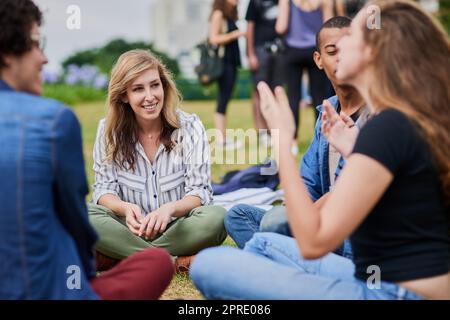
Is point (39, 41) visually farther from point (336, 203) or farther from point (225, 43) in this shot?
point (225, 43)

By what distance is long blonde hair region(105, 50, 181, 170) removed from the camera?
12.6ft

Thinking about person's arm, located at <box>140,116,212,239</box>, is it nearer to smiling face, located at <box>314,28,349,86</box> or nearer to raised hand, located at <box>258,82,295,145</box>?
smiling face, located at <box>314,28,349,86</box>

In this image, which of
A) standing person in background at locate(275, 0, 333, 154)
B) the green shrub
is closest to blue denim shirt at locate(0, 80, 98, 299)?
standing person in background at locate(275, 0, 333, 154)

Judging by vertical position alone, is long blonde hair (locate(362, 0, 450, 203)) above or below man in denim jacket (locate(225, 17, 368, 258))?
above

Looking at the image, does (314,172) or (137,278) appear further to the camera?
(314,172)

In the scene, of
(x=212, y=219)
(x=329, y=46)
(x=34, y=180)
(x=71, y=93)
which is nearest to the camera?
(x=34, y=180)

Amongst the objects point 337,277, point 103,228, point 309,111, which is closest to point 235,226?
point 103,228

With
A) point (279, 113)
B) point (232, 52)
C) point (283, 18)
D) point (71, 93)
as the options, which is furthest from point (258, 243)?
point (71, 93)

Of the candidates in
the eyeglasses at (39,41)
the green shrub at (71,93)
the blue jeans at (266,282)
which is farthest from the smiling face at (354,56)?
the green shrub at (71,93)

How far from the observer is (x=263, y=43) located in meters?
7.98

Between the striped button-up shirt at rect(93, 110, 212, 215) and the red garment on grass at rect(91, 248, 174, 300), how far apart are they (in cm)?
134

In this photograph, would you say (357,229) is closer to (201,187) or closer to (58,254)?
(58,254)

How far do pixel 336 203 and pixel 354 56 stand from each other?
49cm
